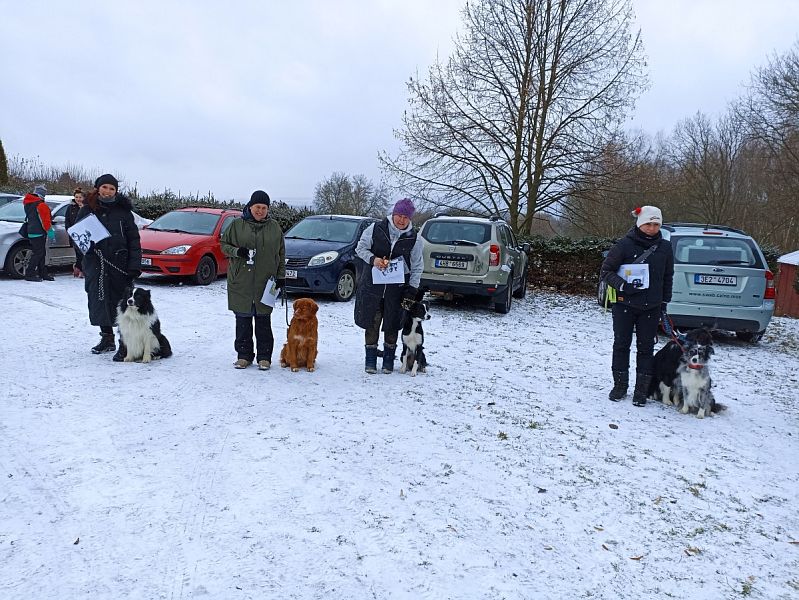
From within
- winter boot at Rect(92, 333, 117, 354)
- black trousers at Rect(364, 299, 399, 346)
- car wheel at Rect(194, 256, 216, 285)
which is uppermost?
car wheel at Rect(194, 256, 216, 285)

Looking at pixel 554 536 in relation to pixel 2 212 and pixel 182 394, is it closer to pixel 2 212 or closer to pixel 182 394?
pixel 182 394

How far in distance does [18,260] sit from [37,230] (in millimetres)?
921

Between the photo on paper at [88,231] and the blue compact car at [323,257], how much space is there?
494 cm

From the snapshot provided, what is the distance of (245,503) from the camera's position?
3660mm

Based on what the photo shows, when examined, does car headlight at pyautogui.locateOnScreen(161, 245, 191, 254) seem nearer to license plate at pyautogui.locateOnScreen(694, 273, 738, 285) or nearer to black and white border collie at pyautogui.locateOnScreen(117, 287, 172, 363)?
black and white border collie at pyautogui.locateOnScreen(117, 287, 172, 363)

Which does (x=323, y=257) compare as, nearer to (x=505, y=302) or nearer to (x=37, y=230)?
(x=505, y=302)

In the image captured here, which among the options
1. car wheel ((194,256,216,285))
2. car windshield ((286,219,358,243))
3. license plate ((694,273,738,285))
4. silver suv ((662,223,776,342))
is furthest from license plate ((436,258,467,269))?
car wheel ((194,256,216,285))

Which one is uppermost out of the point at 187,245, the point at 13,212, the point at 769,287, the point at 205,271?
the point at 13,212

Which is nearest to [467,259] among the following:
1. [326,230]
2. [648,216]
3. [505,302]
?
[505,302]

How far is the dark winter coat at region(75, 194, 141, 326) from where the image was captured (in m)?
6.50

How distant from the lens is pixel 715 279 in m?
9.43

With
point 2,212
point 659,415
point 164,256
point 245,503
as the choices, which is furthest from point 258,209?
point 2,212

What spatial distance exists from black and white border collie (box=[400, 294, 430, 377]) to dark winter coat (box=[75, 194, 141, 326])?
3.14m

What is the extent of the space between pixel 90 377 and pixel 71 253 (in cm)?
796
